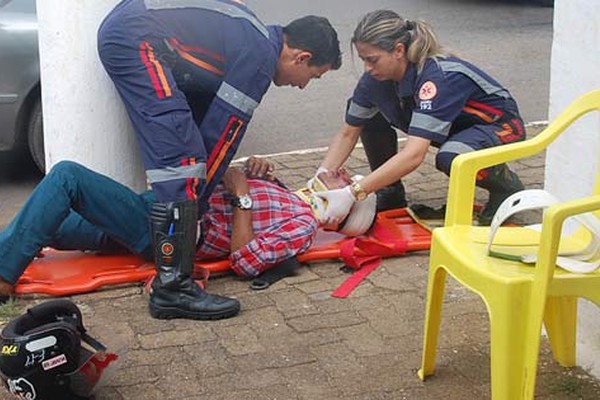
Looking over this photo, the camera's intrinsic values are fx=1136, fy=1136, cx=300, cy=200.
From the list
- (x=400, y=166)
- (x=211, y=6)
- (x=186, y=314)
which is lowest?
(x=186, y=314)

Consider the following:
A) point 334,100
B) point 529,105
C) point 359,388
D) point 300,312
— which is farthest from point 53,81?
point 529,105

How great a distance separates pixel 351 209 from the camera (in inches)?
200

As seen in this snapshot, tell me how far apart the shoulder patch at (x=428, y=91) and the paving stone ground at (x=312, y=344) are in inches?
28.3

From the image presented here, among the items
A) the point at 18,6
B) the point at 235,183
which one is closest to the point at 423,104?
the point at 235,183

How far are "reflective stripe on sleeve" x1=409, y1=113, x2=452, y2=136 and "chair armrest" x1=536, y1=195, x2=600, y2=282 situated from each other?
6.34 ft

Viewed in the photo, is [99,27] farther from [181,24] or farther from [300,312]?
[300,312]

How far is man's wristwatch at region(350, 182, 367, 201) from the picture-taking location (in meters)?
5.05

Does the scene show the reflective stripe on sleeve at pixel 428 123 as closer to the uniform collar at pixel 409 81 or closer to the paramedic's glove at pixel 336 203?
the uniform collar at pixel 409 81

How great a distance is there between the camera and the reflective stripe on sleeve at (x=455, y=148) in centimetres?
512

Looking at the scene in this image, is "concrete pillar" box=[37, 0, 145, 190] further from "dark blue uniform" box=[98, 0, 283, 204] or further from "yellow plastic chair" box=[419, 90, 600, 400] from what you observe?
"yellow plastic chair" box=[419, 90, 600, 400]

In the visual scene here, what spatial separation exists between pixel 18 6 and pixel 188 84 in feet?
7.04

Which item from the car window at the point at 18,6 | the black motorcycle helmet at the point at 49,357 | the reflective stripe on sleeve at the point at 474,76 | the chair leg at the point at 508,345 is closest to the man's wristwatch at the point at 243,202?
the reflective stripe on sleeve at the point at 474,76

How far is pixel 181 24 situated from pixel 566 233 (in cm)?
176

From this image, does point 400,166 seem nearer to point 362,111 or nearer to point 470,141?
point 470,141
